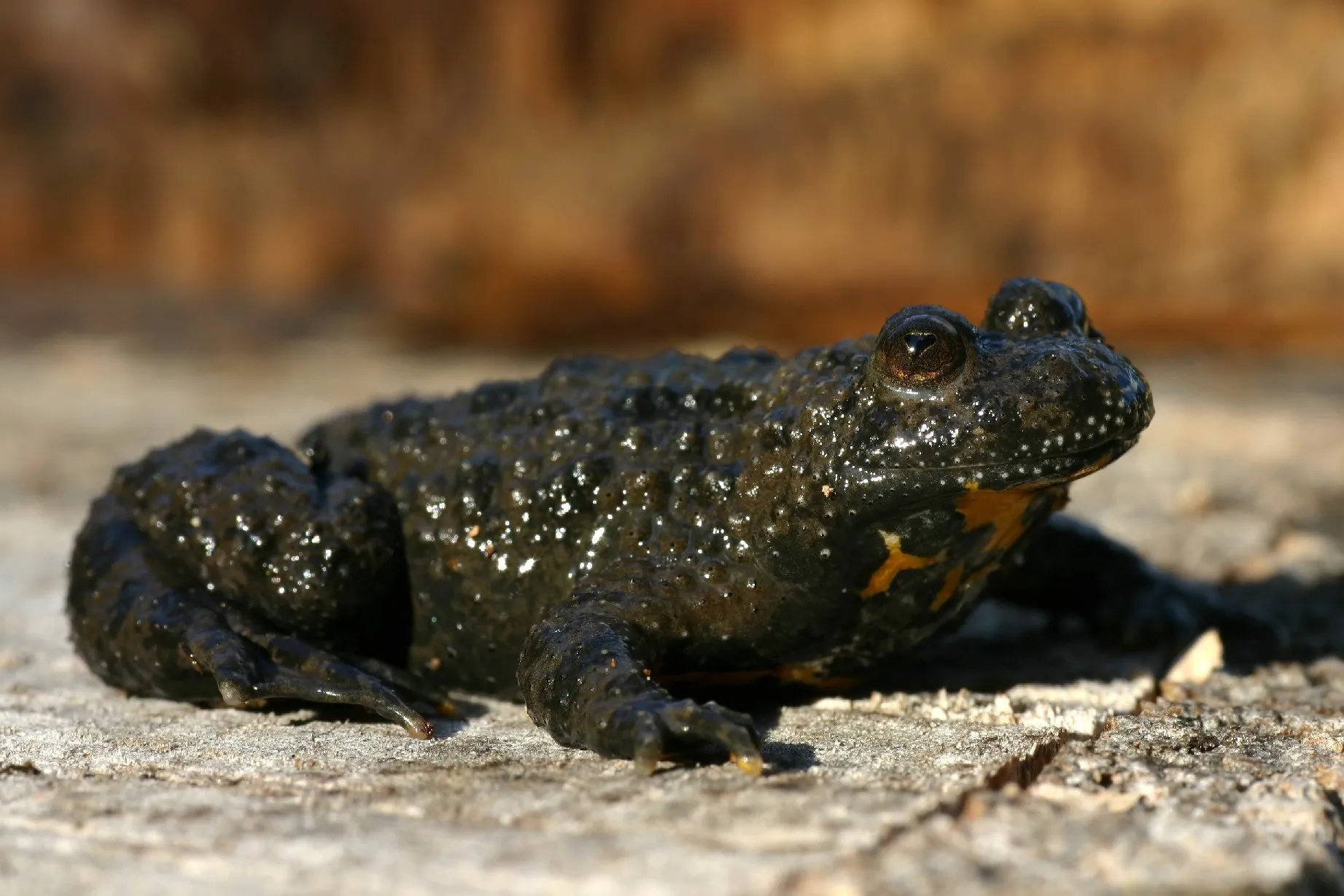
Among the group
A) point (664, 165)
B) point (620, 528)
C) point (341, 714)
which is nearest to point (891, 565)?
point (620, 528)

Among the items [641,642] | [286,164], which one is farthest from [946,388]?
[286,164]

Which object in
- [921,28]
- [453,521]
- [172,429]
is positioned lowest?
[453,521]

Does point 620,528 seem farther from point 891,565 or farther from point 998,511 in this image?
point 998,511

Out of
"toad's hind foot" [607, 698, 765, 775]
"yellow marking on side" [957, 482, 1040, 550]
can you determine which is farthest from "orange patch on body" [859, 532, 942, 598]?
"toad's hind foot" [607, 698, 765, 775]

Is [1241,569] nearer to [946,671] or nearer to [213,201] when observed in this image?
[946,671]

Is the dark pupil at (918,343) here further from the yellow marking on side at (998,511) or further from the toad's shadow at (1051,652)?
the toad's shadow at (1051,652)

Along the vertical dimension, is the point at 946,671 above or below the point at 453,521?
below

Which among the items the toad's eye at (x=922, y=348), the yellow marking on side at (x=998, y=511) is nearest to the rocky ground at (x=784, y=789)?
the yellow marking on side at (x=998, y=511)

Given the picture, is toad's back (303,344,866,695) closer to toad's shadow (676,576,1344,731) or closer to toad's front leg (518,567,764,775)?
toad's front leg (518,567,764,775)
